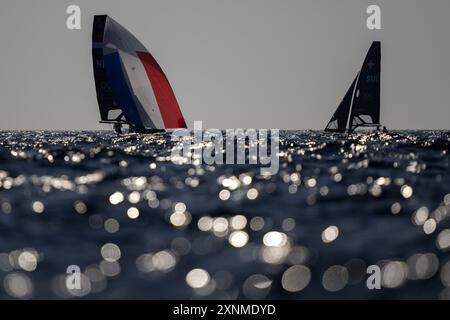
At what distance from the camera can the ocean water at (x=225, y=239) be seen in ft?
19.3

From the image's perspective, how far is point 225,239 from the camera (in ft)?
26.5

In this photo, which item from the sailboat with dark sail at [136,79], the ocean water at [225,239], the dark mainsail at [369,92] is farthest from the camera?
the dark mainsail at [369,92]

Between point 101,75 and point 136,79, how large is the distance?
6729 mm

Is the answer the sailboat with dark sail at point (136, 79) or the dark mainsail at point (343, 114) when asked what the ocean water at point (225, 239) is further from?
the dark mainsail at point (343, 114)

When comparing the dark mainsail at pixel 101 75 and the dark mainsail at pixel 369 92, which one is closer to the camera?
the dark mainsail at pixel 101 75

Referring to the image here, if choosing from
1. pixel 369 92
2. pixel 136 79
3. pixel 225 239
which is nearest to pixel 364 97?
pixel 369 92

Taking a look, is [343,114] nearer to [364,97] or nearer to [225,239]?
[364,97]

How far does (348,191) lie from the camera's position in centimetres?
1331

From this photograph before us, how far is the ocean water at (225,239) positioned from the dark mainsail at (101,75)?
101 ft

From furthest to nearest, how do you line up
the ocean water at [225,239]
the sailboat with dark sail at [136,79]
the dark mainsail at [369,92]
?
the dark mainsail at [369,92] → the sailboat with dark sail at [136,79] → the ocean water at [225,239]

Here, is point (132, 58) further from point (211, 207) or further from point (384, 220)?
point (384, 220)

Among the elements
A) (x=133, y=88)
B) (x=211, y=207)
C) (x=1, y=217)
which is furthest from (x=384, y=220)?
(x=133, y=88)

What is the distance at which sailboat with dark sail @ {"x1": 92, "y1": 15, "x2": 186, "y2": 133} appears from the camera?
1654 inches

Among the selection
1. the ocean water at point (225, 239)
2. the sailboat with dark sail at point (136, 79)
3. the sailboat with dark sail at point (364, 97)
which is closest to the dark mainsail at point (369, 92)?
the sailboat with dark sail at point (364, 97)
